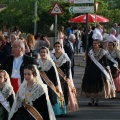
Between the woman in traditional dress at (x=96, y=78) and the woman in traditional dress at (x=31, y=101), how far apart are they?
616 cm

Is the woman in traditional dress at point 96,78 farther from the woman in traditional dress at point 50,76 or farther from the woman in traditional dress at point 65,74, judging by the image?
the woman in traditional dress at point 50,76

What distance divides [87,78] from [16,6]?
2443 centimetres

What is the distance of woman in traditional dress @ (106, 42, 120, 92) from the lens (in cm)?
1736

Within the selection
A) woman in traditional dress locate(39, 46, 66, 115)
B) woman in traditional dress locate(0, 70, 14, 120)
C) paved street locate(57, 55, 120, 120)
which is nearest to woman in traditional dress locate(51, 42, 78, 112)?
paved street locate(57, 55, 120, 120)

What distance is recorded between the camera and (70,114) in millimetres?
13609

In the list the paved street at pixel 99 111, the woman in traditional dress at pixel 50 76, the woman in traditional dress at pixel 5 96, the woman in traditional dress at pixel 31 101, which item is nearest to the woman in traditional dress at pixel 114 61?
the paved street at pixel 99 111

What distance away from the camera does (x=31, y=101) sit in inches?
346

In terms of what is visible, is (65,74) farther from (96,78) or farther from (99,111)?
(96,78)

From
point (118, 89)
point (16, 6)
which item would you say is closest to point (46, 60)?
point (118, 89)

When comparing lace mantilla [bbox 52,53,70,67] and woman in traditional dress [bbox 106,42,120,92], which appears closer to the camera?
lace mantilla [bbox 52,53,70,67]

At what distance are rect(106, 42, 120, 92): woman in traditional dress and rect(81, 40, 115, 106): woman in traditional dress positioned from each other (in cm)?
216

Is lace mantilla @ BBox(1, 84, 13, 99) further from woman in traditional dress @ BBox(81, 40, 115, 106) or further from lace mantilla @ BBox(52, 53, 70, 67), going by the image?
woman in traditional dress @ BBox(81, 40, 115, 106)

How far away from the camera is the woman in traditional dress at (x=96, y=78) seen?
1494 centimetres

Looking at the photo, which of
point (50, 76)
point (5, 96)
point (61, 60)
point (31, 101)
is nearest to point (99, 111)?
point (61, 60)
